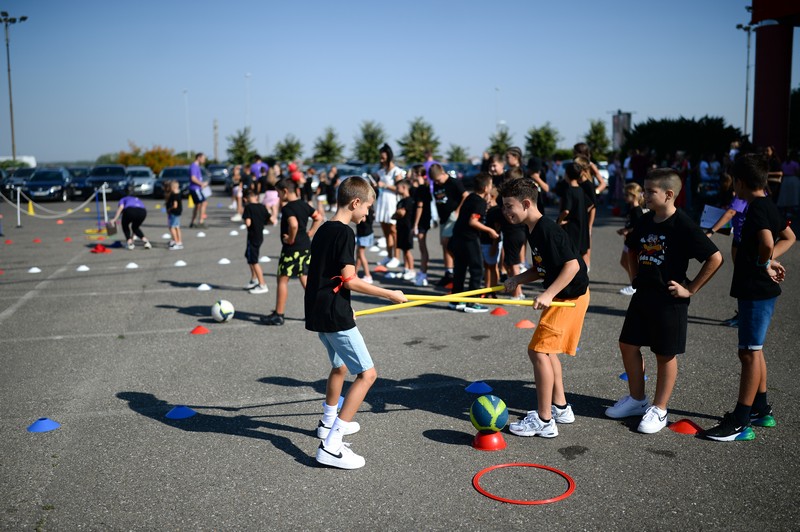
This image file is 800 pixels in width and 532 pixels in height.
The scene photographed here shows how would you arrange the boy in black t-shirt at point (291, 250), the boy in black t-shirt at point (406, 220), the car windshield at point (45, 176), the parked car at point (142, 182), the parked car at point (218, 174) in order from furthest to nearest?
the parked car at point (218, 174) < the parked car at point (142, 182) < the car windshield at point (45, 176) < the boy in black t-shirt at point (406, 220) < the boy in black t-shirt at point (291, 250)

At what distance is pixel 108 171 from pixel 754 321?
3567cm

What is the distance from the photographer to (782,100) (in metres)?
21.5

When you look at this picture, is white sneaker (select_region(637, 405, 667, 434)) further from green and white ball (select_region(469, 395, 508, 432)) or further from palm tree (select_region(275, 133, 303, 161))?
palm tree (select_region(275, 133, 303, 161))

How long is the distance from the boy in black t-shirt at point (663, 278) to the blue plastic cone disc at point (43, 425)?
14.4ft

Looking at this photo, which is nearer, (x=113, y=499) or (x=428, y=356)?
(x=113, y=499)

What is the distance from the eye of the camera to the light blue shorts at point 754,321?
5031 millimetres

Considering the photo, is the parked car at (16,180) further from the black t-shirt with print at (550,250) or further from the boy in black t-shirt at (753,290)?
the boy in black t-shirt at (753,290)

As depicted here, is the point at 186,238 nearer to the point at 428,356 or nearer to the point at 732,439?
the point at 428,356

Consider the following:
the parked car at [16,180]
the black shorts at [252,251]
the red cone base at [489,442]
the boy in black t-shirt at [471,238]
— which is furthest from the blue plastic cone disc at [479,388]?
the parked car at [16,180]

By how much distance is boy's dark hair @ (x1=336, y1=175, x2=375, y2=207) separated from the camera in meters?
4.85

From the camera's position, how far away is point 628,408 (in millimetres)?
5531

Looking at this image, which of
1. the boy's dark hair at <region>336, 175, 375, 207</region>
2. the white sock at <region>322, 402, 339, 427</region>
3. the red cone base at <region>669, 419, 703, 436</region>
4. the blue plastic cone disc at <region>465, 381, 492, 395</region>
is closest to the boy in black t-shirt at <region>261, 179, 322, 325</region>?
the blue plastic cone disc at <region>465, 381, 492, 395</region>

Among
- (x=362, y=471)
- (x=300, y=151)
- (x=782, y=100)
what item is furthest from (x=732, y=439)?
(x=300, y=151)

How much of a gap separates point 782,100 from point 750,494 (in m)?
20.6
